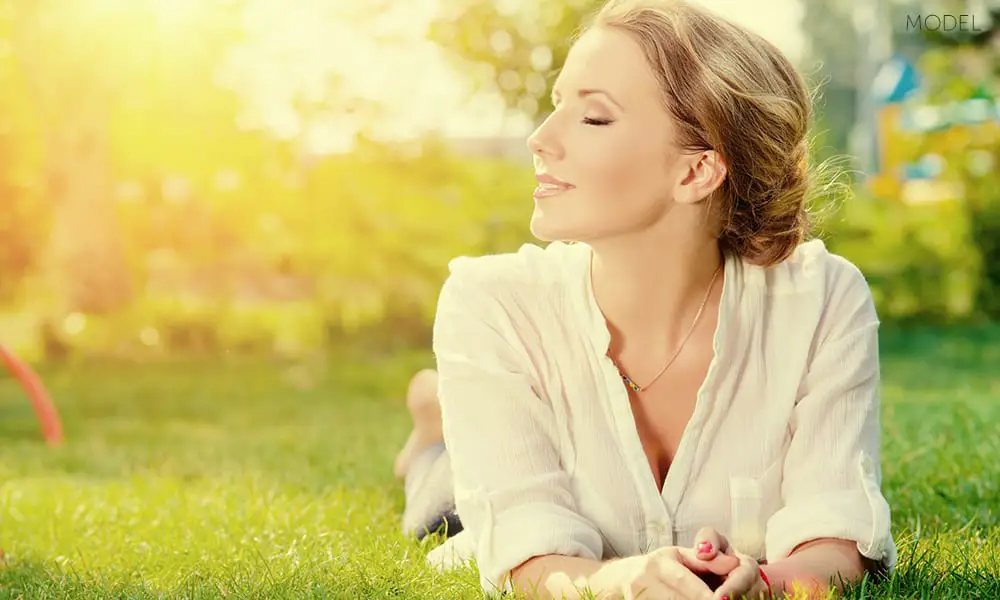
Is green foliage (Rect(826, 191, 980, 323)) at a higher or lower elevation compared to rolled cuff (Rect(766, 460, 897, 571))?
lower

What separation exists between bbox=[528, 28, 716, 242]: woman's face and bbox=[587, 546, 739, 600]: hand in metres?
0.75

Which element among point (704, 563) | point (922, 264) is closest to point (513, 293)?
point (704, 563)

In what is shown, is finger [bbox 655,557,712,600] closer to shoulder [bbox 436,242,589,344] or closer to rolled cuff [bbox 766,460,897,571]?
rolled cuff [bbox 766,460,897,571]

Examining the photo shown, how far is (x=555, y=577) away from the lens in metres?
2.68

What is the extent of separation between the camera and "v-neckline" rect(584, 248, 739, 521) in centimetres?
293

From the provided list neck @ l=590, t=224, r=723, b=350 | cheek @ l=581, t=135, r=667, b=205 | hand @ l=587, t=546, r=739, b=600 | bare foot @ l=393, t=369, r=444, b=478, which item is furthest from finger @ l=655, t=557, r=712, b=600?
bare foot @ l=393, t=369, r=444, b=478

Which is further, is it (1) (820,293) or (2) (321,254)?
(2) (321,254)

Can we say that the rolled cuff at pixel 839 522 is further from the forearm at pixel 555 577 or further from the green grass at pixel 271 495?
the forearm at pixel 555 577

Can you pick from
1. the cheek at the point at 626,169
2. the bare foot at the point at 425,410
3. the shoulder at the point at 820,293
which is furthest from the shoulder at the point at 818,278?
the bare foot at the point at 425,410

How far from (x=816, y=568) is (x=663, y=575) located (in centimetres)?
42

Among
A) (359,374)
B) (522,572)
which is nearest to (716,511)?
(522,572)

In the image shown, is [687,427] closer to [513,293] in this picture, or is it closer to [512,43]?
[513,293]

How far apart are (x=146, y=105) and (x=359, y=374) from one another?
3.47 metres

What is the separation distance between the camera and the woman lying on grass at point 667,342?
9.41ft
